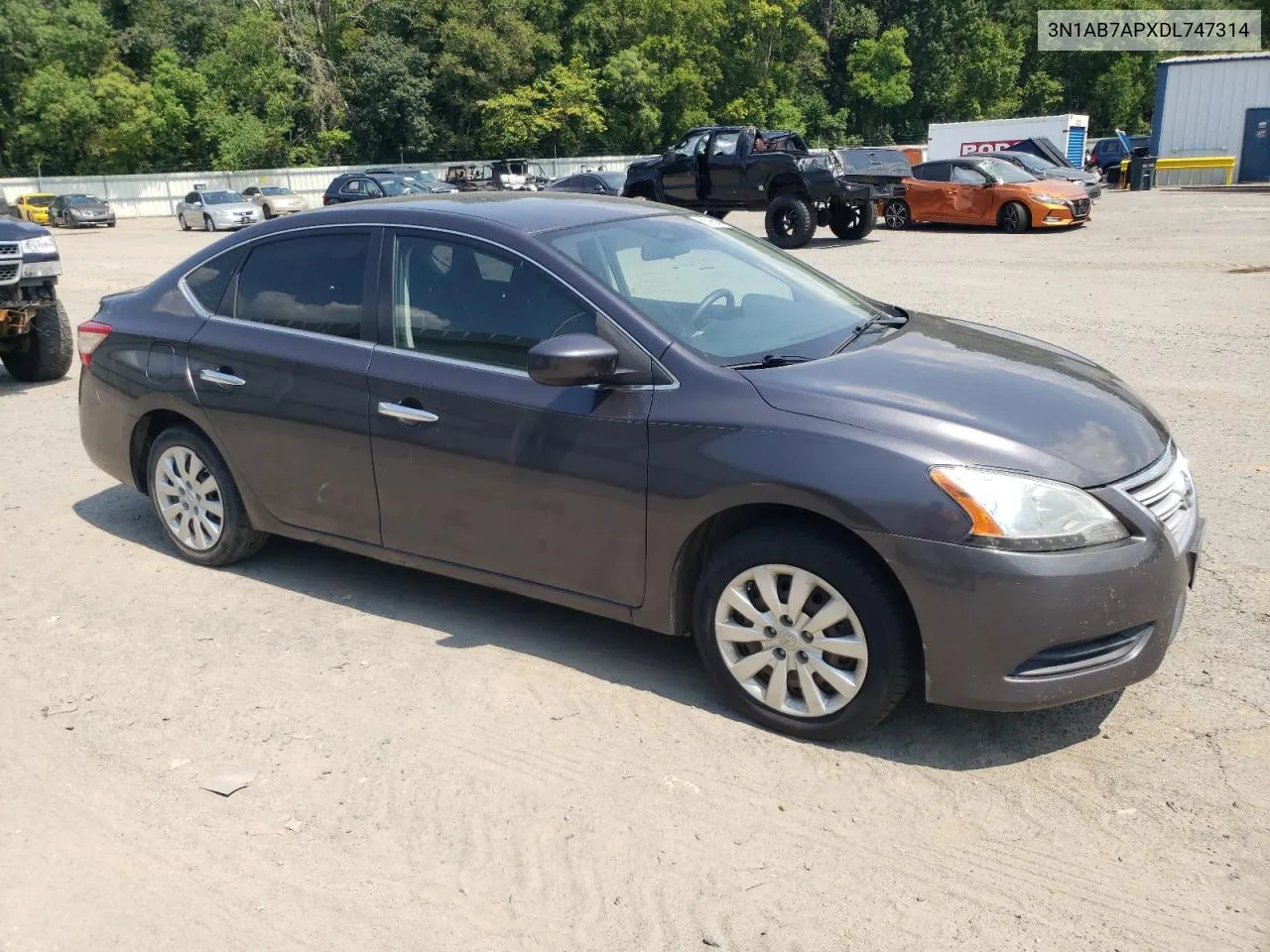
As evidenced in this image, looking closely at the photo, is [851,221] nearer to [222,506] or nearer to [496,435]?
[222,506]

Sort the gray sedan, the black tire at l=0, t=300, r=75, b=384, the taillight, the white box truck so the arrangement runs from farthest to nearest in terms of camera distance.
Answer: the white box truck, the gray sedan, the black tire at l=0, t=300, r=75, b=384, the taillight

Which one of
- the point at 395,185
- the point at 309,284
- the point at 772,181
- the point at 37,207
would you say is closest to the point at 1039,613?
the point at 309,284

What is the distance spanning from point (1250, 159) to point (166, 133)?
49.7m

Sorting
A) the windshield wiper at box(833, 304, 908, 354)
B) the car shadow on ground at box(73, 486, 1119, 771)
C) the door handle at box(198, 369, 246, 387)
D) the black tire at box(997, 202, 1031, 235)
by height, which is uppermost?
the windshield wiper at box(833, 304, 908, 354)

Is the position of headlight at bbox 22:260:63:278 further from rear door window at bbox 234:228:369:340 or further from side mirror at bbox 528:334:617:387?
side mirror at bbox 528:334:617:387

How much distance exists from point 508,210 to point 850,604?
6.98 ft

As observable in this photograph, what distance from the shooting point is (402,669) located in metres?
4.22

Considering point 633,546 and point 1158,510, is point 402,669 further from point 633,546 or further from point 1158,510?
point 1158,510

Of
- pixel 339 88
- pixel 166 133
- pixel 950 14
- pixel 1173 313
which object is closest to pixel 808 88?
pixel 950 14

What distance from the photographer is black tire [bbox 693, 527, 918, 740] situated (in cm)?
337

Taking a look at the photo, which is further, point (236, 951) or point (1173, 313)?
point (1173, 313)

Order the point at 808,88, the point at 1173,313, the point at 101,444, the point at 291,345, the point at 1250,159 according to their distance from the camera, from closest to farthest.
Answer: the point at 291,345, the point at 101,444, the point at 1173,313, the point at 1250,159, the point at 808,88

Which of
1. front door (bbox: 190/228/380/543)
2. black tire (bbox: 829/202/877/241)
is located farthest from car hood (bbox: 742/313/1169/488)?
black tire (bbox: 829/202/877/241)

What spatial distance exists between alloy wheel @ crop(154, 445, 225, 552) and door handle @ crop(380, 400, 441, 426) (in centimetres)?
119
